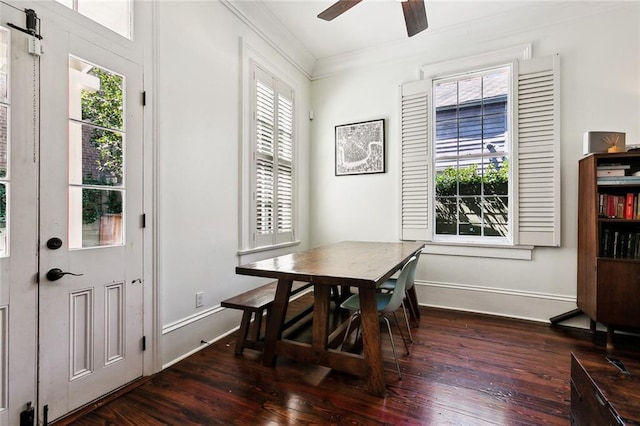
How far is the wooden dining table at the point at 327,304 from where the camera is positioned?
184 cm

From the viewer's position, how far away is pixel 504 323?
121 inches

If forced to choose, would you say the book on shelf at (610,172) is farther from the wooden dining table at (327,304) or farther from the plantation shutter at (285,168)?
the plantation shutter at (285,168)

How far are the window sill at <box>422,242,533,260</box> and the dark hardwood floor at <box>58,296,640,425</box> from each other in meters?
0.90

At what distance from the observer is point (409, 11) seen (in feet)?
7.27

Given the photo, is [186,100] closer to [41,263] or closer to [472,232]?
[41,263]

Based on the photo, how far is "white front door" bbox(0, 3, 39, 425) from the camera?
1.44 m

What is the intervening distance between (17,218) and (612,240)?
421 centimetres

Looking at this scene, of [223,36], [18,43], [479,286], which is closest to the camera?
[18,43]

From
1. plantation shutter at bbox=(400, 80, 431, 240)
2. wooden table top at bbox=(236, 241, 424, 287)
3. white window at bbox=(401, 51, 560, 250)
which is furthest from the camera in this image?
plantation shutter at bbox=(400, 80, 431, 240)

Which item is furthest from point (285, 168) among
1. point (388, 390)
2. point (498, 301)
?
point (498, 301)

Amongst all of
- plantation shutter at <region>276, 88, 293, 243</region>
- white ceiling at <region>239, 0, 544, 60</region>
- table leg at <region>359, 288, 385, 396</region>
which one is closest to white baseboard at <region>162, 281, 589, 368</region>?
plantation shutter at <region>276, 88, 293, 243</region>

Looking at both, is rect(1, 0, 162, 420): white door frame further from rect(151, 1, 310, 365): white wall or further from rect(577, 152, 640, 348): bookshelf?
rect(577, 152, 640, 348): bookshelf

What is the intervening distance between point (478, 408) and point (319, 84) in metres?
4.07

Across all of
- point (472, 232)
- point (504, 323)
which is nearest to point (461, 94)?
point (472, 232)
